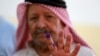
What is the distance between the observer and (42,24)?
122 centimetres

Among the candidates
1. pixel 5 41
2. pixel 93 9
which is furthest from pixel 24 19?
pixel 93 9

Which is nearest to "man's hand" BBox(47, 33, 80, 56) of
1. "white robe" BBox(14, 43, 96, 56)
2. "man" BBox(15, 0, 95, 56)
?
"man" BBox(15, 0, 95, 56)

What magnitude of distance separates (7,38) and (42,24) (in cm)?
30

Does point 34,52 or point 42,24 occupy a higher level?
point 42,24

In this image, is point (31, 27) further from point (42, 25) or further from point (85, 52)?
point (85, 52)

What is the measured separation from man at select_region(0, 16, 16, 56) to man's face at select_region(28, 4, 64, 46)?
196 millimetres

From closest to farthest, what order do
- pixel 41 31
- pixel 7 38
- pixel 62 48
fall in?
pixel 62 48 → pixel 41 31 → pixel 7 38

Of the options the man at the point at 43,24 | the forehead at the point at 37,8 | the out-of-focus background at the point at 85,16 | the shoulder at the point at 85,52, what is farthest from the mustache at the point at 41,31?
the out-of-focus background at the point at 85,16

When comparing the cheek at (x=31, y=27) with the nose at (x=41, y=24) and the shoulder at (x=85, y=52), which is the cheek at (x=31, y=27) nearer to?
the nose at (x=41, y=24)

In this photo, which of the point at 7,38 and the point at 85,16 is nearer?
the point at 7,38

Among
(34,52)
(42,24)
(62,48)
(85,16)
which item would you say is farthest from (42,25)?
(85,16)

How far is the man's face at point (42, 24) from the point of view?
3.97 feet

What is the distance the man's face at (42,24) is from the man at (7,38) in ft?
0.64

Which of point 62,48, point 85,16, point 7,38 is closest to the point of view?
point 62,48
